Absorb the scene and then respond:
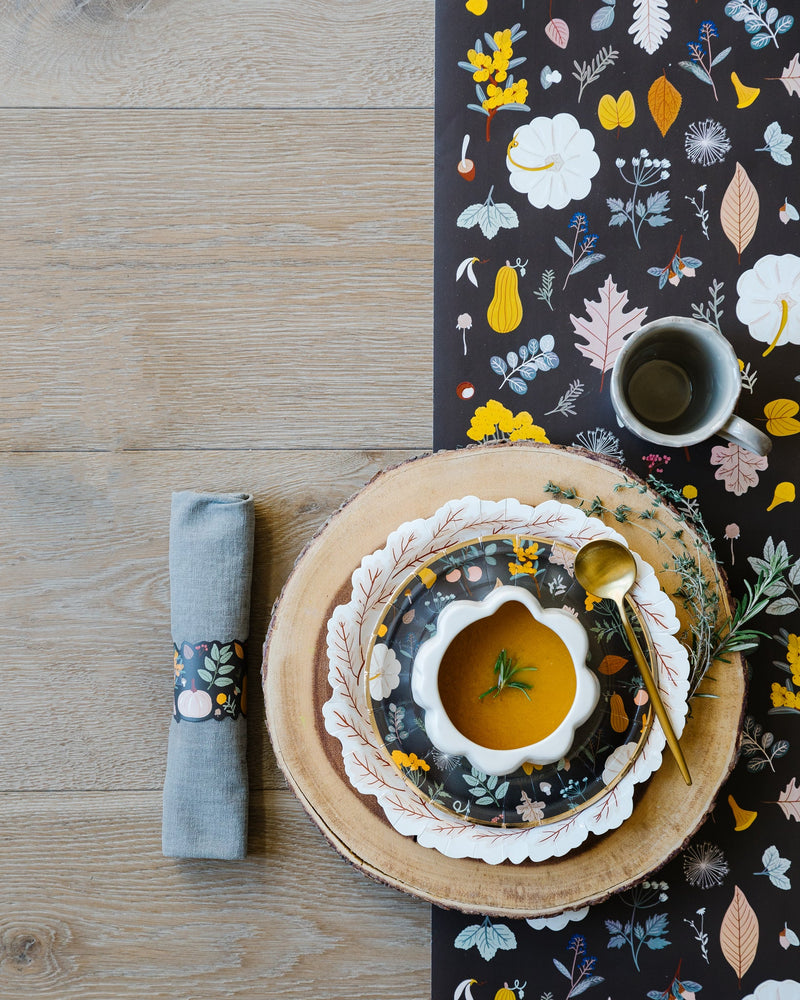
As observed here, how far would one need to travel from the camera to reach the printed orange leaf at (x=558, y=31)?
0.84 m

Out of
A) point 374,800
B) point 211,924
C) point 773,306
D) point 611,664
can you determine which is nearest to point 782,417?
point 773,306

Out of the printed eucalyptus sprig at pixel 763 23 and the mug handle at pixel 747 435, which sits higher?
the printed eucalyptus sprig at pixel 763 23

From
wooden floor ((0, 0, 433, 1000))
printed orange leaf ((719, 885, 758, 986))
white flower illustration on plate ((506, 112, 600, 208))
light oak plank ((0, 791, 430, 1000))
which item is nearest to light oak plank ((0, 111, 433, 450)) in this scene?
wooden floor ((0, 0, 433, 1000))

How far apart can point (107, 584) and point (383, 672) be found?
1.21ft

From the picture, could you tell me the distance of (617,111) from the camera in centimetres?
84

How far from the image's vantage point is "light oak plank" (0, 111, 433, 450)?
0.86 meters

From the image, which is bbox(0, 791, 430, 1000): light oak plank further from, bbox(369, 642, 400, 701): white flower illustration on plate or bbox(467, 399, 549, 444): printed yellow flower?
bbox(467, 399, 549, 444): printed yellow flower

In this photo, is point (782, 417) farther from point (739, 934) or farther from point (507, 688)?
point (739, 934)

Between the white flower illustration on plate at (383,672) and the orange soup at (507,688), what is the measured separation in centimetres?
5

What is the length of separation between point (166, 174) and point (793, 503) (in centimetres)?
81

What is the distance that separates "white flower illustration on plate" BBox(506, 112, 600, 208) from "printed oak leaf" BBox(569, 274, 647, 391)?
0.11 metres

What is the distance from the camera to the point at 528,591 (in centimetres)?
68

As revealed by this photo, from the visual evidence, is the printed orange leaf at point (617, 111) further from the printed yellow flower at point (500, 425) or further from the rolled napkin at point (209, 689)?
the rolled napkin at point (209, 689)

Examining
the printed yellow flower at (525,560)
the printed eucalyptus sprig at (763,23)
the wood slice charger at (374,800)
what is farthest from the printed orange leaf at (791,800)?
the printed eucalyptus sprig at (763,23)
